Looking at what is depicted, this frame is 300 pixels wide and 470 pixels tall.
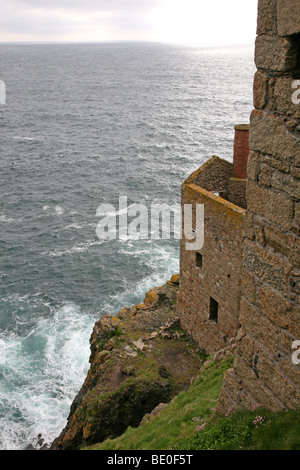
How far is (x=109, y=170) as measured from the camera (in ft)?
218

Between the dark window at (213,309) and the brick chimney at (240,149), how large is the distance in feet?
18.6

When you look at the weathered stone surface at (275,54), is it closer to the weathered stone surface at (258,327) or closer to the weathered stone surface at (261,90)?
the weathered stone surface at (261,90)

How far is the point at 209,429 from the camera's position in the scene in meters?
9.06

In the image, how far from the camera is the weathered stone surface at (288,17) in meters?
5.59

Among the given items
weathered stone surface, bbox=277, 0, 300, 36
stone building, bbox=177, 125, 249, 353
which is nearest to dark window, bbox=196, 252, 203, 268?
stone building, bbox=177, 125, 249, 353

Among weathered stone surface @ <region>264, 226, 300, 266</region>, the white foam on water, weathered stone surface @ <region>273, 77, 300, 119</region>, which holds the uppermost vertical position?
weathered stone surface @ <region>273, 77, 300, 119</region>

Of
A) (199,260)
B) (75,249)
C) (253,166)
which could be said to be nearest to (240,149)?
(199,260)

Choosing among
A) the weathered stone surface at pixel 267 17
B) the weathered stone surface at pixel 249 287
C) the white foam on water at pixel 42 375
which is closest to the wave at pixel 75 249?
the white foam on water at pixel 42 375

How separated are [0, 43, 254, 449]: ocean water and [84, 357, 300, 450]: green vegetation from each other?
543 inches

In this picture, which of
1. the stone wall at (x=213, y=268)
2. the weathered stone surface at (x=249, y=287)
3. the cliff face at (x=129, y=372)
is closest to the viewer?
the weathered stone surface at (x=249, y=287)

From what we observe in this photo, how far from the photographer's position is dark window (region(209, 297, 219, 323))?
19672mm

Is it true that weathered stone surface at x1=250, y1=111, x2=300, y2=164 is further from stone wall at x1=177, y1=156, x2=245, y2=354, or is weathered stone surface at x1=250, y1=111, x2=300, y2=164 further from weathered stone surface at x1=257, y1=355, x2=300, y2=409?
stone wall at x1=177, y1=156, x2=245, y2=354

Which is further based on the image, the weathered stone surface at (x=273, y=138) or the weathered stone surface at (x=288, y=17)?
the weathered stone surface at (x=273, y=138)

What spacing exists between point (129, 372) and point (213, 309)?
4592 millimetres
